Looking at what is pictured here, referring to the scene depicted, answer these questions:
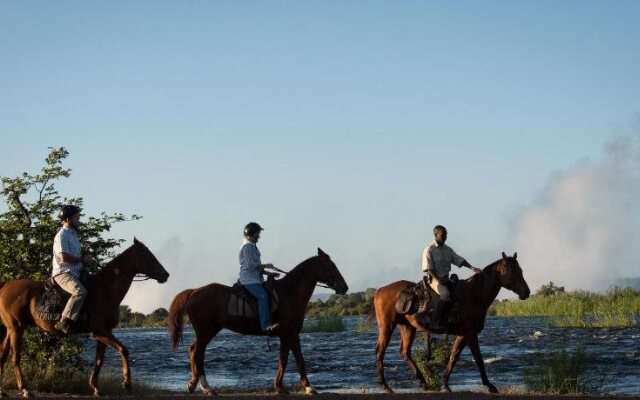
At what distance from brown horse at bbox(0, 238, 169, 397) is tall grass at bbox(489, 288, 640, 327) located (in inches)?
1280

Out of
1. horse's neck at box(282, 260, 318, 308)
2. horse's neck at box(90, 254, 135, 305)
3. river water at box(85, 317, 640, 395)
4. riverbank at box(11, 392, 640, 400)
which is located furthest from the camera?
river water at box(85, 317, 640, 395)

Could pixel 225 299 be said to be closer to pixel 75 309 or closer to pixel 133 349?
pixel 75 309

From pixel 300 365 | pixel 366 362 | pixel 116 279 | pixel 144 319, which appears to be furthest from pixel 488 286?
pixel 144 319

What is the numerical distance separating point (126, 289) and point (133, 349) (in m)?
29.2

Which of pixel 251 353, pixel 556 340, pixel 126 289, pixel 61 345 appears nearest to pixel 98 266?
pixel 61 345

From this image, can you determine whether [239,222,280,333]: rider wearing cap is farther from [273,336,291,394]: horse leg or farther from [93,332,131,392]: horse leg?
[93,332,131,392]: horse leg

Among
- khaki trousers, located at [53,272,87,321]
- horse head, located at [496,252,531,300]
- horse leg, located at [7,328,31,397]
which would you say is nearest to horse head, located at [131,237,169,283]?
khaki trousers, located at [53,272,87,321]

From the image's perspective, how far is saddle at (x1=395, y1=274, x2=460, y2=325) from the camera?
17.4m

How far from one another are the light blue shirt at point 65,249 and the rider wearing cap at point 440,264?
21.1ft

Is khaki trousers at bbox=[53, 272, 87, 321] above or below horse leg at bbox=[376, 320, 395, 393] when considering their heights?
above

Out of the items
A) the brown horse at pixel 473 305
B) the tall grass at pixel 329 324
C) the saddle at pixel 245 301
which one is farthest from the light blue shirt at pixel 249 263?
the tall grass at pixel 329 324

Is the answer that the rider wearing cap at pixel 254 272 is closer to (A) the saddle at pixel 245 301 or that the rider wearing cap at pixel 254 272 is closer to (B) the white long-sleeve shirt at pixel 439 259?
(A) the saddle at pixel 245 301

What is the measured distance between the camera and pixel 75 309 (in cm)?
1541

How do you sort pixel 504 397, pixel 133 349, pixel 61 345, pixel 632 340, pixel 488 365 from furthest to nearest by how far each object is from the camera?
pixel 133 349
pixel 632 340
pixel 488 365
pixel 61 345
pixel 504 397
